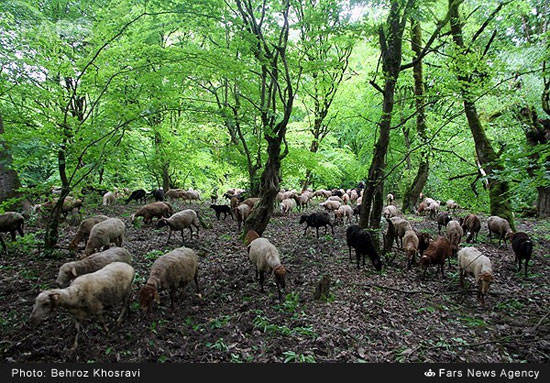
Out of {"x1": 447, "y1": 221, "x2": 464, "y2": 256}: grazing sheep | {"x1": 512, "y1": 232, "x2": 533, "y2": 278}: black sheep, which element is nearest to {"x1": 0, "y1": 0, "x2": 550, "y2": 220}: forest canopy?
{"x1": 512, "y1": 232, "x2": 533, "y2": 278}: black sheep

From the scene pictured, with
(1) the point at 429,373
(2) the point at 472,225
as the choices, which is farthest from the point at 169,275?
(2) the point at 472,225

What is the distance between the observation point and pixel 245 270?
27.1 ft

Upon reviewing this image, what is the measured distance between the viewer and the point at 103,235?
7.88 meters

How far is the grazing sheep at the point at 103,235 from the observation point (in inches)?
300

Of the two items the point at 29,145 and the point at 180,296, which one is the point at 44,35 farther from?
the point at 180,296

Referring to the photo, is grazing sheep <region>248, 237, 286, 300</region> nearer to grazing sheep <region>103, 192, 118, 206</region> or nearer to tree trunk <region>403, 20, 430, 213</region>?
tree trunk <region>403, 20, 430, 213</region>

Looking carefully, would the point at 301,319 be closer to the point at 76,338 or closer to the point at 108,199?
the point at 76,338

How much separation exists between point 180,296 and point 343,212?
34.0 feet

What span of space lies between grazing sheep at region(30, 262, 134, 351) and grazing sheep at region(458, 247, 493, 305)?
7355 mm

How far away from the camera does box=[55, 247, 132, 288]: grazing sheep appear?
5.67 m

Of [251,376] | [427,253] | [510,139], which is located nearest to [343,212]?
[427,253]

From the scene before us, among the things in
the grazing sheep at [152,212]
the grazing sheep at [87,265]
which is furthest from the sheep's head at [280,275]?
the grazing sheep at [152,212]

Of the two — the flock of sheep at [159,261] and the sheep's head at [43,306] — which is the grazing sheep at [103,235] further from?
the sheep's head at [43,306]

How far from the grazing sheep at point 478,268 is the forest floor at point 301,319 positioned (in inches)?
14.4
